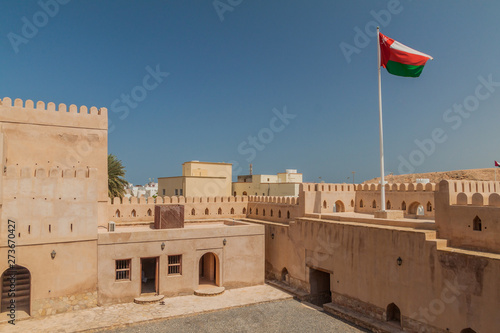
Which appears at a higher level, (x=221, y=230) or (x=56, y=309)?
(x=221, y=230)

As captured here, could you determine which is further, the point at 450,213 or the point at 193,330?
the point at 193,330

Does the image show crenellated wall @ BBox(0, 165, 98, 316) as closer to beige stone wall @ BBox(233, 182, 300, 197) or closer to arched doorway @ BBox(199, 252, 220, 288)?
arched doorway @ BBox(199, 252, 220, 288)

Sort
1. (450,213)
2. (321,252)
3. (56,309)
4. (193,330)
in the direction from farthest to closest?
(321,252) → (56,309) → (193,330) → (450,213)

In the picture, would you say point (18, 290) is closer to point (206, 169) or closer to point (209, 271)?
point (209, 271)

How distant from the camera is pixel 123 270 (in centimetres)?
1454

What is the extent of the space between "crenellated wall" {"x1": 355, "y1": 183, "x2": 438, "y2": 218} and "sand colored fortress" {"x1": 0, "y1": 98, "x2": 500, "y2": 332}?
0.06 m

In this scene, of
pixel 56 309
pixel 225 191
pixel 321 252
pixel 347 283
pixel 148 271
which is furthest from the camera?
pixel 225 191

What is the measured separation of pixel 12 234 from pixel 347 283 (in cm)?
1287

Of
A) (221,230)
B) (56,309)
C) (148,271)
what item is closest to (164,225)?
(221,230)

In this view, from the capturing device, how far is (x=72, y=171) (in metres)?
13.8

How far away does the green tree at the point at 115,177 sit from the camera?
2627 centimetres

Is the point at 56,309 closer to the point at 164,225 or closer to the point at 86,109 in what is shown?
the point at 164,225

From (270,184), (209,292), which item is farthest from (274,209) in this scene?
(270,184)

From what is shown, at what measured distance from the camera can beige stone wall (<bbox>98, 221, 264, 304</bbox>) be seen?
14234mm
